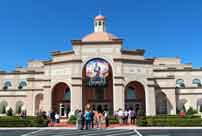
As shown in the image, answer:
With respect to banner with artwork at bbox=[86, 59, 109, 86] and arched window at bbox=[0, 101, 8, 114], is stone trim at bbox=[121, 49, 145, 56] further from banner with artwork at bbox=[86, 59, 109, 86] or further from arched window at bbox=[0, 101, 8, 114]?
arched window at bbox=[0, 101, 8, 114]

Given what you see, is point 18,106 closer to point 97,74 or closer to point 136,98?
point 97,74

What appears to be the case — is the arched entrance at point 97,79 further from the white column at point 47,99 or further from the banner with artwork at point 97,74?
the white column at point 47,99

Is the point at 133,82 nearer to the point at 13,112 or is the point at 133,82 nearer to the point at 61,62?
the point at 61,62

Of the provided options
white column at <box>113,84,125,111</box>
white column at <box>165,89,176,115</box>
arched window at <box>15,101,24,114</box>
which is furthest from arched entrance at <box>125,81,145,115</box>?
arched window at <box>15,101,24,114</box>

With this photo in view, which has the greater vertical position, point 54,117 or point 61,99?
point 61,99

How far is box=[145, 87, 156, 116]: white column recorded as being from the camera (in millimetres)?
46938

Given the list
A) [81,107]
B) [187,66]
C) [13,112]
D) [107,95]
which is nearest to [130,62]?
[107,95]

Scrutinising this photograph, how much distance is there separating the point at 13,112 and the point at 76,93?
17.2m

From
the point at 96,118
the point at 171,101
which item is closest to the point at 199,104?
the point at 171,101

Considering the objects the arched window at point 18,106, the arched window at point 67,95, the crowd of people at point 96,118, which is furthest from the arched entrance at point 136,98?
the arched window at point 18,106

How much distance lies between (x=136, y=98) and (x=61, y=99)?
39.5ft

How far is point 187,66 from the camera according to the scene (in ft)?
238

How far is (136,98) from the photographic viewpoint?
165ft

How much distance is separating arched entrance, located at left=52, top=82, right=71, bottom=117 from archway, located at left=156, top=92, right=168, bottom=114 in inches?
587
